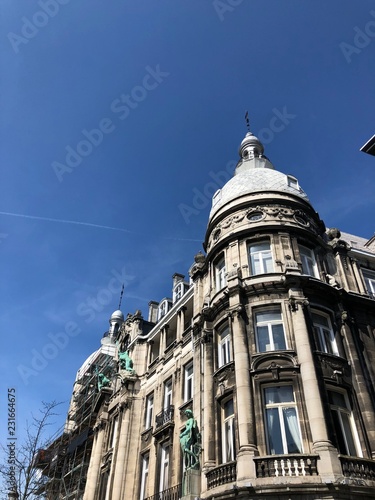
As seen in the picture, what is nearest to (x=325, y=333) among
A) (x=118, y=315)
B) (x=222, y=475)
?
(x=222, y=475)

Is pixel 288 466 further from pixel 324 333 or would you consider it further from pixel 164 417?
pixel 164 417

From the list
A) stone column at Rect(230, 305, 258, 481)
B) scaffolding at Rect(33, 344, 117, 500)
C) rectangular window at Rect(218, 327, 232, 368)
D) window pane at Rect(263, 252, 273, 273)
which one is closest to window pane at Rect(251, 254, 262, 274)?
window pane at Rect(263, 252, 273, 273)

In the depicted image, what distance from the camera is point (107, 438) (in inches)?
1203

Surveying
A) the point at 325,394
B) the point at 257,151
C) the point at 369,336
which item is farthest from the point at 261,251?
the point at 257,151

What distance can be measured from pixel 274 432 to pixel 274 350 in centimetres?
328

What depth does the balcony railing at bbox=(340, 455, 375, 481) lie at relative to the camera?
14.6m

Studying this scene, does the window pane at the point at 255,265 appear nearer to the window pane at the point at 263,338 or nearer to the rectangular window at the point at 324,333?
the window pane at the point at 263,338

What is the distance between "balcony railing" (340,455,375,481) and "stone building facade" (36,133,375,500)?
0.04m

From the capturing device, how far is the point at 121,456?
25156 millimetres

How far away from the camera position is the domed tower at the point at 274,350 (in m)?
15.2

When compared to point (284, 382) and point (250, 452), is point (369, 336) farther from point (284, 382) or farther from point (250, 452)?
point (250, 452)

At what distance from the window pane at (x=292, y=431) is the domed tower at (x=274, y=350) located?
1.4 inches

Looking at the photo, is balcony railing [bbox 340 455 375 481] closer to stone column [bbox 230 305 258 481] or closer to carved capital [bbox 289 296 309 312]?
stone column [bbox 230 305 258 481]

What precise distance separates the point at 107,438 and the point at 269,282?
1897 cm
